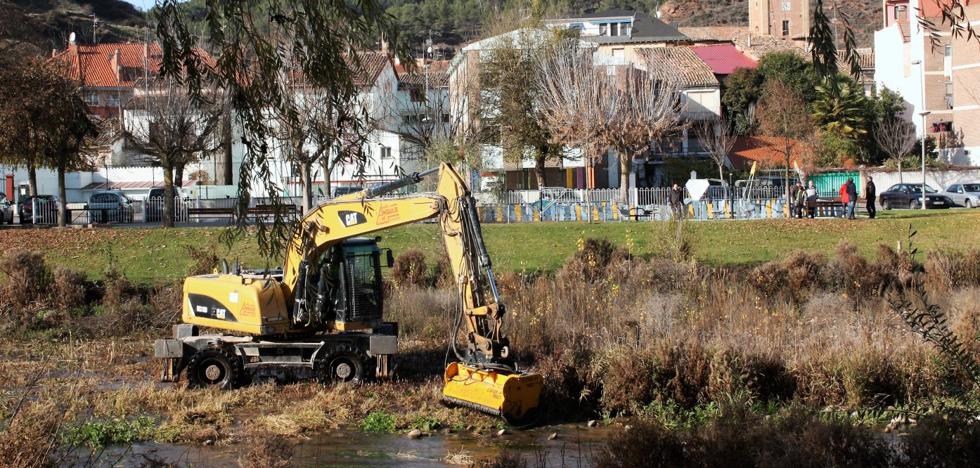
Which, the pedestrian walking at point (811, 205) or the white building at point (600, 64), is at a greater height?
the white building at point (600, 64)

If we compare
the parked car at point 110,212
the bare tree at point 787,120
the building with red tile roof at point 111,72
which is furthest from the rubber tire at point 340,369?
the bare tree at point 787,120

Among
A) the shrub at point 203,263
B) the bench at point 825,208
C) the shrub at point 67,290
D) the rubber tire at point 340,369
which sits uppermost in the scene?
the bench at point 825,208

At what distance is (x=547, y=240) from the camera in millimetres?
34531

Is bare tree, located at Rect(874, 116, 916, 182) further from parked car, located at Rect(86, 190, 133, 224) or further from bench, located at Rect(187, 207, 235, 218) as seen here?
parked car, located at Rect(86, 190, 133, 224)

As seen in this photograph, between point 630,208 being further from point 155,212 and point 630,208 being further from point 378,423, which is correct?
point 378,423

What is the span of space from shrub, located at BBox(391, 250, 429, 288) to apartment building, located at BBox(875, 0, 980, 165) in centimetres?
4380

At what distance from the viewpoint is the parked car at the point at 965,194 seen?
52.6 m

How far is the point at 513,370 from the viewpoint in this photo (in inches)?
570

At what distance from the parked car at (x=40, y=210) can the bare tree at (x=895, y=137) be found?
44592 millimetres

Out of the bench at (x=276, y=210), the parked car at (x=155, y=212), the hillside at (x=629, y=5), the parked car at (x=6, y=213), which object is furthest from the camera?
the hillside at (x=629, y=5)

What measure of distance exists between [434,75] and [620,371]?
39210mm

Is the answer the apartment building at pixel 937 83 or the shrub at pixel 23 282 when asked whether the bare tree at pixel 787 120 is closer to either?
the apartment building at pixel 937 83

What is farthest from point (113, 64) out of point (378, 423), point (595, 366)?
point (595, 366)

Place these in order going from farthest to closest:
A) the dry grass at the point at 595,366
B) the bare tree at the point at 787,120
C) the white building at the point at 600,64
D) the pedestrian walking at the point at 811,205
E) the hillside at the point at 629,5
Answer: the hillside at the point at 629,5 → the white building at the point at 600,64 → the bare tree at the point at 787,120 → the pedestrian walking at the point at 811,205 → the dry grass at the point at 595,366
